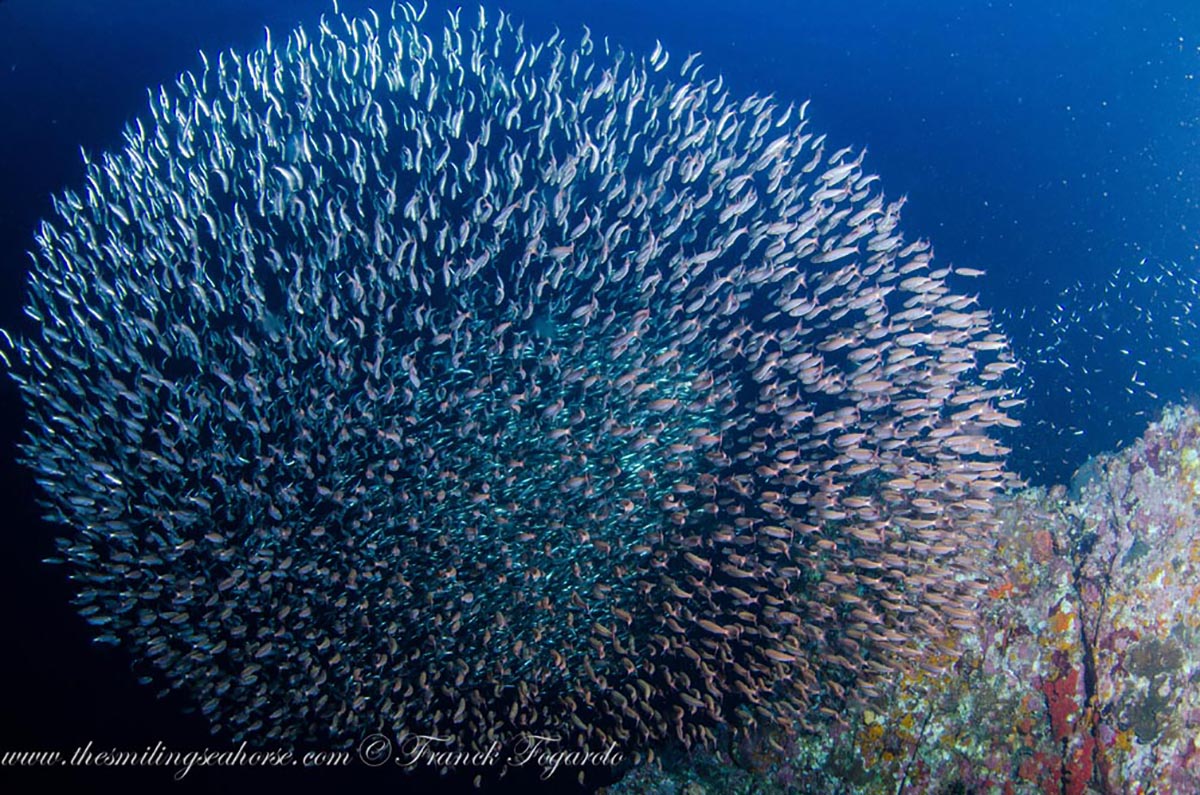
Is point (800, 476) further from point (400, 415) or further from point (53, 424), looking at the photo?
point (53, 424)

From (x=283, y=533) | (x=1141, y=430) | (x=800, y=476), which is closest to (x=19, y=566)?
(x=283, y=533)

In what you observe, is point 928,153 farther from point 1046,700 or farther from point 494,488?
point 494,488

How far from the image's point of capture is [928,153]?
554 inches

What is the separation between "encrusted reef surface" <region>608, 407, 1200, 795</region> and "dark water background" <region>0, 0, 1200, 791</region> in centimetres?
162

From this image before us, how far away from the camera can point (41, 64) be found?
9922 millimetres

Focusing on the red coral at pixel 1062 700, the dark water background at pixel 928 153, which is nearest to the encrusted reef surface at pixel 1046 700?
the red coral at pixel 1062 700

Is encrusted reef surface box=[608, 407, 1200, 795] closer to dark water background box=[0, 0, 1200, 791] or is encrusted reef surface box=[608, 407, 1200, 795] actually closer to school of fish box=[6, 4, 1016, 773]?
school of fish box=[6, 4, 1016, 773]

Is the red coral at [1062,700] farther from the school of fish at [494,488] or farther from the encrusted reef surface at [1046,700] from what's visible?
the school of fish at [494,488]

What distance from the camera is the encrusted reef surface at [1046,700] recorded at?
6426mm

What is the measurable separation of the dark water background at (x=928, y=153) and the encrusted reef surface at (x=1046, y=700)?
1622 mm

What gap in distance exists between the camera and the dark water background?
8.70 meters

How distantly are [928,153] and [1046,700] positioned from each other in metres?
12.0

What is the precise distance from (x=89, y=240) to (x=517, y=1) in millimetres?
11295

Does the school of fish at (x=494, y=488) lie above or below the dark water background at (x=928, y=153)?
below
